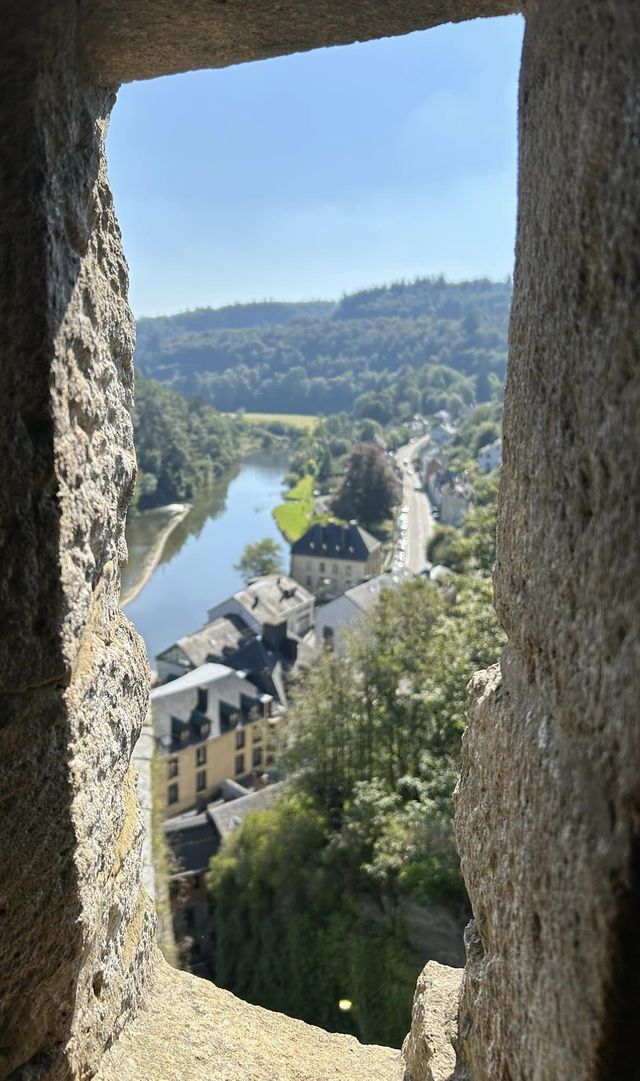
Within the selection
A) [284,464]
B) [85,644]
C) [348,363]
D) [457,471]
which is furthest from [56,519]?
[348,363]

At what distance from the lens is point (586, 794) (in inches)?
52.9

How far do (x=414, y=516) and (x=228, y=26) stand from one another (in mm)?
41327

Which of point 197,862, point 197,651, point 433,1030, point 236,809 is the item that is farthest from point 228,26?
point 197,651

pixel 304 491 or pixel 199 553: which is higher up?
pixel 304 491

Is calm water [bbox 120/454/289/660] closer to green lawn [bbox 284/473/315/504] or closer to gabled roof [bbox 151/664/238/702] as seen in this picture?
green lawn [bbox 284/473/315/504]

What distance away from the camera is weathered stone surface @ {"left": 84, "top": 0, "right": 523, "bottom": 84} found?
6.50 ft

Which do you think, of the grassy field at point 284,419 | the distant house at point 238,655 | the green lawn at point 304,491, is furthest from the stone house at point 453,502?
the grassy field at point 284,419

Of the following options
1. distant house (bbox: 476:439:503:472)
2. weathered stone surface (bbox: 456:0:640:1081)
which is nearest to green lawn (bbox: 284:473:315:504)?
distant house (bbox: 476:439:503:472)

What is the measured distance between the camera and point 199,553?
38812 millimetres

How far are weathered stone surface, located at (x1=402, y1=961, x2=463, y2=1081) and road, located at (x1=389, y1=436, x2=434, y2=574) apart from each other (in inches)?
1105

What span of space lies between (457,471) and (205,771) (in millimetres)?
36179

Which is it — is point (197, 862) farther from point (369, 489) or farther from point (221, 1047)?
point (369, 489)

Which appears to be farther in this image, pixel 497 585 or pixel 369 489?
pixel 369 489

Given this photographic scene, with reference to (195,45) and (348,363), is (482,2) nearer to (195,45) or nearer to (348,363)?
(195,45)
